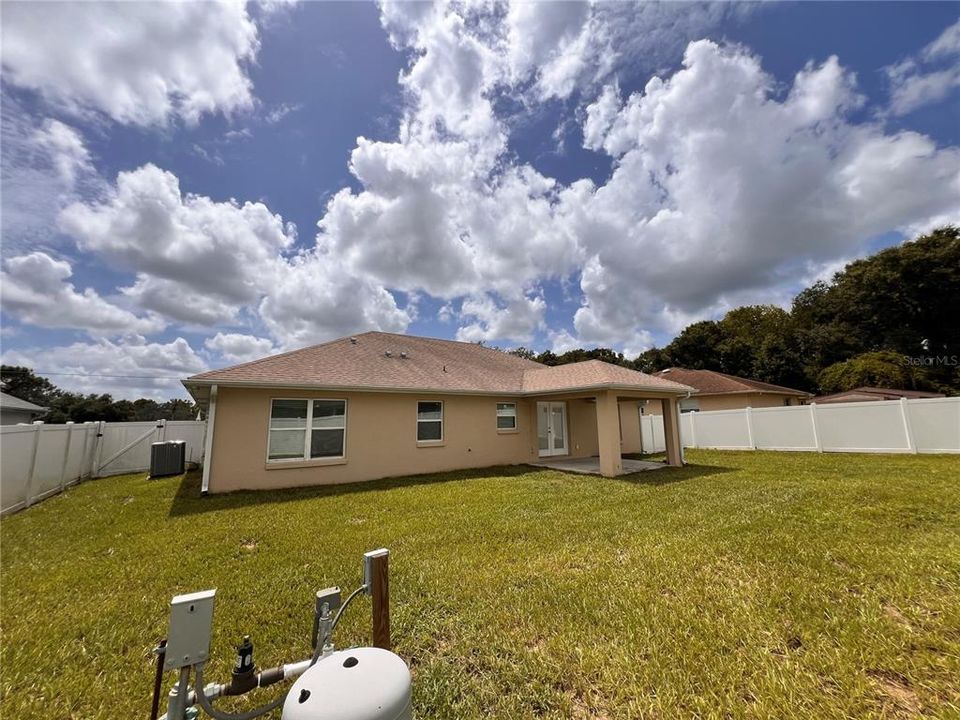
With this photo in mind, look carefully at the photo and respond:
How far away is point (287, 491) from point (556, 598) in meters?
8.25

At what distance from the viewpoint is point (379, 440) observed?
11.9m

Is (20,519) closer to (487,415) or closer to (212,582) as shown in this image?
(212,582)

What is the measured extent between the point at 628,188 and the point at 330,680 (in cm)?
1407

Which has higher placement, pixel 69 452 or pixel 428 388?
pixel 428 388

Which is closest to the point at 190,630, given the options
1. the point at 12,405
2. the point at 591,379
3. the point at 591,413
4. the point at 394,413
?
the point at 394,413


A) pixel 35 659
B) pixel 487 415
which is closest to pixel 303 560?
pixel 35 659

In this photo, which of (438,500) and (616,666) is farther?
(438,500)

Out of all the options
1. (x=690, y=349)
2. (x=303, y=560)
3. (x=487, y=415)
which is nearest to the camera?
(x=303, y=560)

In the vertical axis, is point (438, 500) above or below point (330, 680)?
below

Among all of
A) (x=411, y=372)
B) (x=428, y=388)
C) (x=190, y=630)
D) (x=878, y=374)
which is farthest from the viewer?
(x=878, y=374)

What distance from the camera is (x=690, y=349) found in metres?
40.1

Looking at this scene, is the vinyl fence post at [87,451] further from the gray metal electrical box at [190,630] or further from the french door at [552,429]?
the gray metal electrical box at [190,630]

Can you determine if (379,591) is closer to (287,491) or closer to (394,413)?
(287,491)

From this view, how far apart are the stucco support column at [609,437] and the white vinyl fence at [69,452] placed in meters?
13.6
